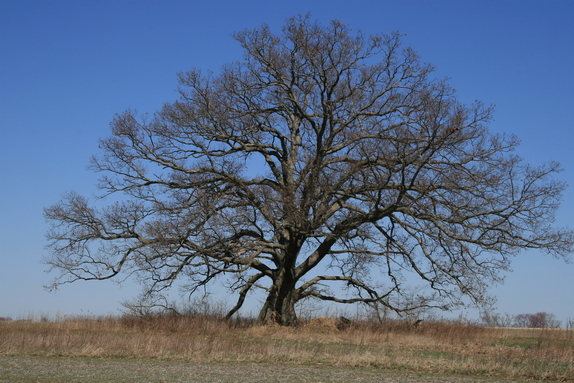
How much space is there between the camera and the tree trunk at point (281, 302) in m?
21.8

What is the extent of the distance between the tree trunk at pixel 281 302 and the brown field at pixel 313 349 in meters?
1.18

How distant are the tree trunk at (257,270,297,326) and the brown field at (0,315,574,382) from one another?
118 centimetres

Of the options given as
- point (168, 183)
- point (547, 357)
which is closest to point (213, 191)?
point (168, 183)

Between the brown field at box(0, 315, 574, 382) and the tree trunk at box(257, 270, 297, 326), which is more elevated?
the tree trunk at box(257, 270, 297, 326)

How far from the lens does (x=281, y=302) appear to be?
21.9 m

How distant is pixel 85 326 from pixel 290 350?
9461mm

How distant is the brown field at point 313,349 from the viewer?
490 inches

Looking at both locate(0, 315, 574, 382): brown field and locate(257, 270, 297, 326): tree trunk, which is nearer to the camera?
locate(0, 315, 574, 382): brown field

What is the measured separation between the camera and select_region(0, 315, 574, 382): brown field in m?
12.4

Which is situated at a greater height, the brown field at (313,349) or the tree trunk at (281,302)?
the tree trunk at (281,302)

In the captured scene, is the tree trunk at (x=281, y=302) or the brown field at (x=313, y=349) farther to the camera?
the tree trunk at (x=281, y=302)

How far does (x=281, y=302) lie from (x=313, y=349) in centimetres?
644

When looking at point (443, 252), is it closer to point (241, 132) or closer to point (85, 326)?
point (241, 132)

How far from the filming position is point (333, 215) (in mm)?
21812
